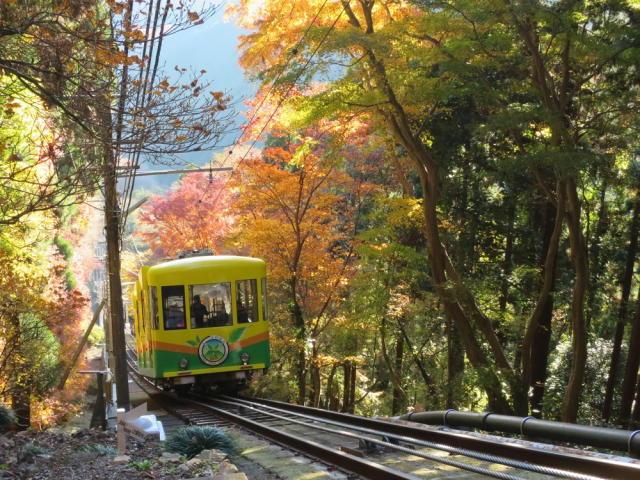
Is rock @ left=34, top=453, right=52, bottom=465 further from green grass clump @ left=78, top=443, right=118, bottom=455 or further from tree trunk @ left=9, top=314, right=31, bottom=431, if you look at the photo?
tree trunk @ left=9, top=314, right=31, bottom=431

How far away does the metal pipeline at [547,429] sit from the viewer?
4.86m

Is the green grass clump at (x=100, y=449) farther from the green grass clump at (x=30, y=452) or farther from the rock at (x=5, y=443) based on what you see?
the rock at (x=5, y=443)

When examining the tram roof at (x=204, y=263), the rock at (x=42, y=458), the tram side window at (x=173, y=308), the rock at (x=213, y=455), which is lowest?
the rock at (x=213, y=455)

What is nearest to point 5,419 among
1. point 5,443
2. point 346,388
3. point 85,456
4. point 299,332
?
point 5,443

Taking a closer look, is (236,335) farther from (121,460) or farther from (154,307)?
(121,460)

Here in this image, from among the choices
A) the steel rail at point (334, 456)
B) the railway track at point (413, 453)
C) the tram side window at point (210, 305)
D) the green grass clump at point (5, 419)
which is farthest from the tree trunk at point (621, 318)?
the green grass clump at point (5, 419)

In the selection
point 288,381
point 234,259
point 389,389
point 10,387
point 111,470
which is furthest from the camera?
point 389,389

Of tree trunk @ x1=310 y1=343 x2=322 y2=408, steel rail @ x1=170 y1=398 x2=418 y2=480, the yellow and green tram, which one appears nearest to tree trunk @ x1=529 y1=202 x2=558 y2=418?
tree trunk @ x1=310 y1=343 x2=322 y2=408

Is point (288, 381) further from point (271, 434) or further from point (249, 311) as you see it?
point (271, 434)

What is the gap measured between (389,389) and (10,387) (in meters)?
14.4

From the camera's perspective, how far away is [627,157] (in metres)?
14.8

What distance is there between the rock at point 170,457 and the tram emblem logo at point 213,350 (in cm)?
619

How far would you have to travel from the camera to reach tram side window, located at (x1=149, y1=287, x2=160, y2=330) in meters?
12.1

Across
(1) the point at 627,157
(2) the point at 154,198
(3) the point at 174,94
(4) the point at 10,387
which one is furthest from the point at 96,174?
(2) the point at 154,198
